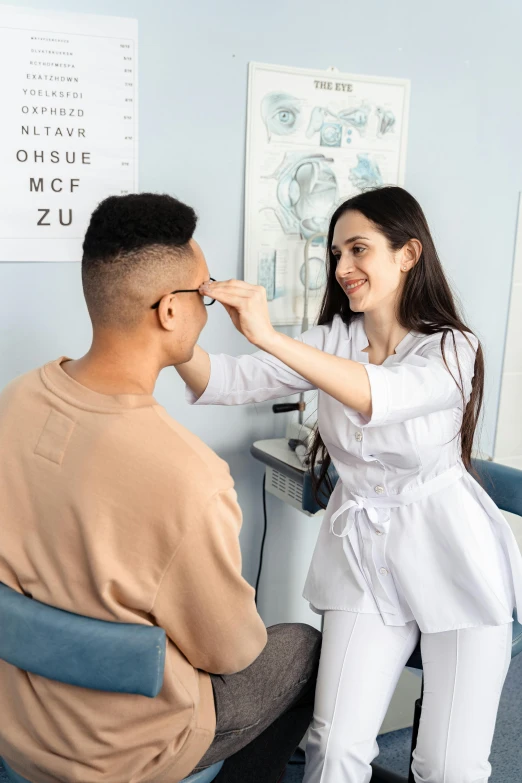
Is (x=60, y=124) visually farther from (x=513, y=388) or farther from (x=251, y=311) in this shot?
(x=513, y=388)

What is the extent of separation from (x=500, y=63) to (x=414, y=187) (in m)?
0.46

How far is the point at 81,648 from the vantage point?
3.11ft

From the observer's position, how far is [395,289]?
160cm

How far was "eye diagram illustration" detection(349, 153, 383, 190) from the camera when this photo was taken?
7.20ft

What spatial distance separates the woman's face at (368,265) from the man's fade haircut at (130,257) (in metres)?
0.54

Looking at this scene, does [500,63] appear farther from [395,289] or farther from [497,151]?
[395,289]

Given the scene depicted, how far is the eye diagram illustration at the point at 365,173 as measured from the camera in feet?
7.20

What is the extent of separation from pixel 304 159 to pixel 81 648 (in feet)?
4.98

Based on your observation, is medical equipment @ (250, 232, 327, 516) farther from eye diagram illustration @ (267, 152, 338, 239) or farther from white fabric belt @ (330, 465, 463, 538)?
white fabric belt @ (330, 465, 463, 538)

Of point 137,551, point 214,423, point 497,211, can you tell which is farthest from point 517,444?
point 137,551

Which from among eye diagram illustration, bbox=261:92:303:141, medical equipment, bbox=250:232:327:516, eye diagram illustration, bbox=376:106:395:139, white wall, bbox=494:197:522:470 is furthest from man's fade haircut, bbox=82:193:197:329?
white wall, bbox=494:197:522:470

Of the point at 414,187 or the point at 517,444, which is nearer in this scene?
the point at 414,187

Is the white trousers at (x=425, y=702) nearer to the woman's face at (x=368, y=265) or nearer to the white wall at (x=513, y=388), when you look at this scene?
the woman's face at (x=368, y=265)

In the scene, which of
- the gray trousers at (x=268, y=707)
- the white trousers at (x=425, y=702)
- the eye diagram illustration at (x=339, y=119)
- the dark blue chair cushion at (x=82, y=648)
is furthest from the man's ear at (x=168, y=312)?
the eye diagram illustration at (x=339, y=119)
